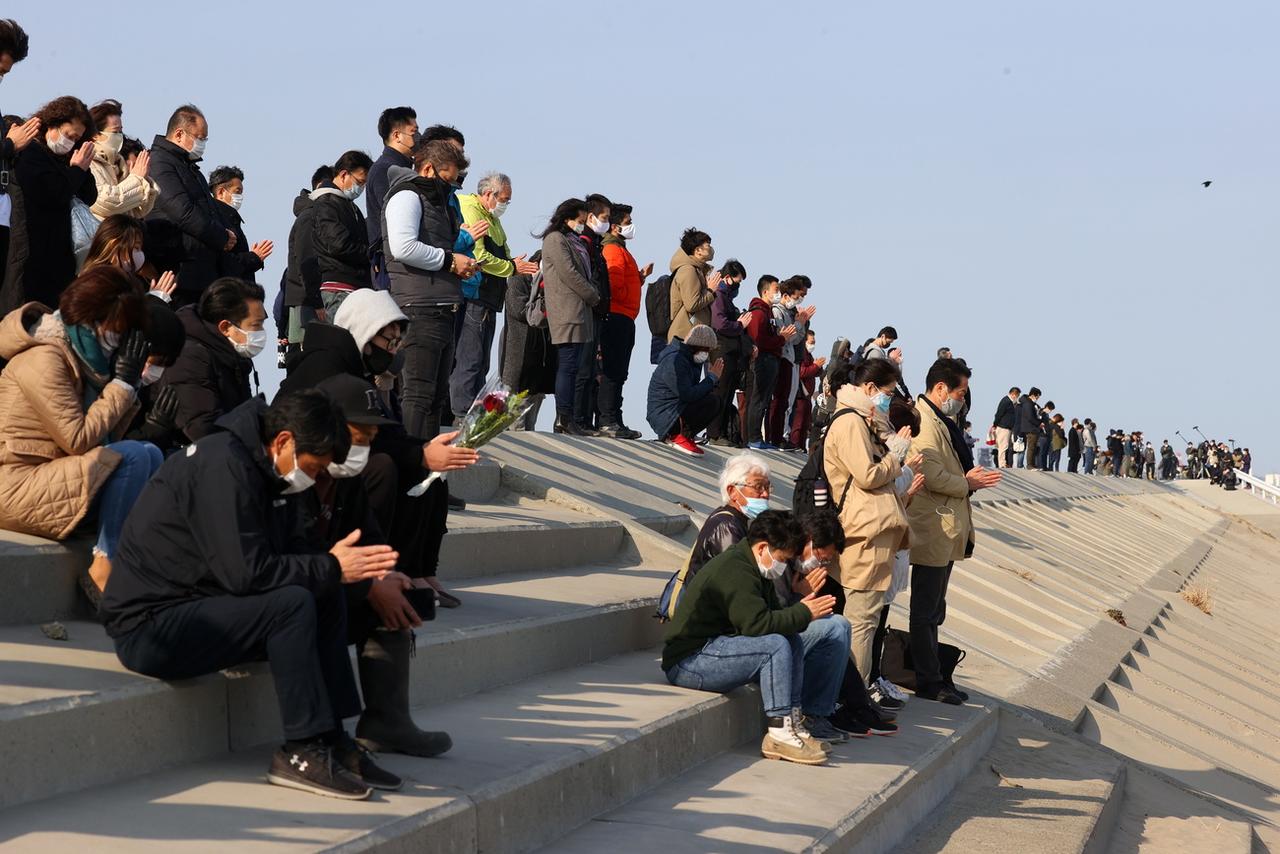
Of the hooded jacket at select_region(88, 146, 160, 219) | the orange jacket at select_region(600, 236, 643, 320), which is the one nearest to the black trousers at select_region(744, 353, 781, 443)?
the orange jacket at select_region(600, 236, 643, 320)

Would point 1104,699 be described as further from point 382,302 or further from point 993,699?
point 382,302

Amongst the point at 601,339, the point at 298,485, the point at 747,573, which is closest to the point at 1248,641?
the point at 601,339

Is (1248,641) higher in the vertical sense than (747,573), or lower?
lower

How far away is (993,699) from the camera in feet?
30.0

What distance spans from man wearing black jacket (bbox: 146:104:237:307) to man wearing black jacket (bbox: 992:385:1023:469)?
30.9 metres

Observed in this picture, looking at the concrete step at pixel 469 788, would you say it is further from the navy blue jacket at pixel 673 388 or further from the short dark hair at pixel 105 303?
the navy blue jacket at pixel 673 388

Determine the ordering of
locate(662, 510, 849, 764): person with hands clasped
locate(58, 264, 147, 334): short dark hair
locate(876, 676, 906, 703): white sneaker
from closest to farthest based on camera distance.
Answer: locate(58, 264, 147, 334): short dark hair, locate(662, 510, 849, 764): person with hands clasped, locate(876, 676, 906, 703): white sneaker

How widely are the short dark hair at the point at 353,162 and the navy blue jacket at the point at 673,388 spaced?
5.35 m

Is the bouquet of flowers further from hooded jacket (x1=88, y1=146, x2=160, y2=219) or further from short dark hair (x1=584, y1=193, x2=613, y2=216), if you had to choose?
short dark hair (x1=584, y1=193, x2=613, y2=216)

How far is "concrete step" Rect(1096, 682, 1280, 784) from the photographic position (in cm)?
1062

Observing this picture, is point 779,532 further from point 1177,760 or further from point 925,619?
point 1177,760

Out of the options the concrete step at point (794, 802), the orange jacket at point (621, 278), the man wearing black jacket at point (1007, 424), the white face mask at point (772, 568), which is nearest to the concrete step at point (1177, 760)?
the concrete step at point (794, 802)

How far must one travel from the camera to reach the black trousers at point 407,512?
5.75 meters

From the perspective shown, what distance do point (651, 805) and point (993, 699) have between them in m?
3.94
